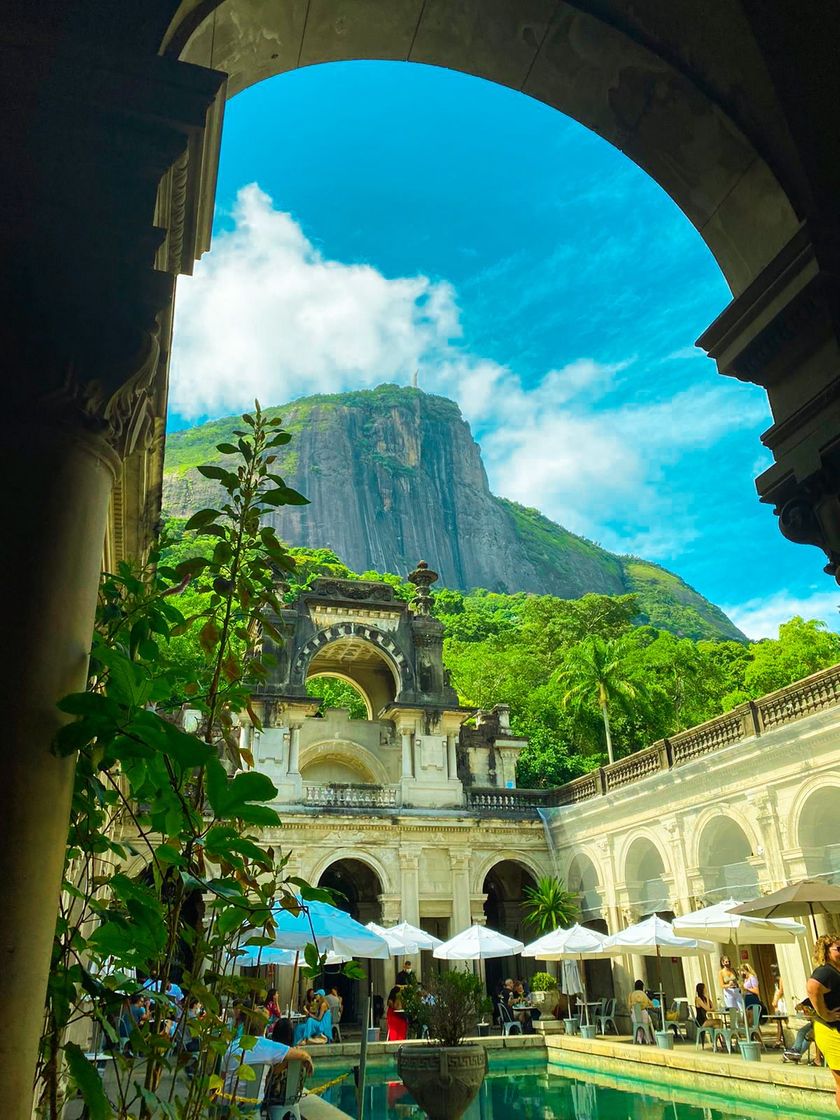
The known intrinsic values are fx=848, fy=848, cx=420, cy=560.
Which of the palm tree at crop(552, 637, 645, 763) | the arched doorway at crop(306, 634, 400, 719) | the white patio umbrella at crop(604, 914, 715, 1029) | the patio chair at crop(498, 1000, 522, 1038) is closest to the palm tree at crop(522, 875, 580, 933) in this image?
the patio chair at crop(498, 1000, 522, 1038)

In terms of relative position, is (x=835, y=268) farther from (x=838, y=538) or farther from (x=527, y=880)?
(x=527, y=880)

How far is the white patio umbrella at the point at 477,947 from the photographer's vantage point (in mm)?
20875

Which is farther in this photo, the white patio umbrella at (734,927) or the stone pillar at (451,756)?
the stone pillar at (451,756)

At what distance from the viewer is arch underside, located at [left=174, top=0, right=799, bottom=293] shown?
12.2ft

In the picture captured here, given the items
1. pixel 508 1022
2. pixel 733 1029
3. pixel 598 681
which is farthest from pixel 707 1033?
pixel 598 681

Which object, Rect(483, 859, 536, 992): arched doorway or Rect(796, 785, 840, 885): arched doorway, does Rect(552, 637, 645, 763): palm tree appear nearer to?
Rect(483, 859, 536, 992): arched doorway

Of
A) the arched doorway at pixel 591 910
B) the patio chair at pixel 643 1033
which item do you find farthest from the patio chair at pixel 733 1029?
the arched doorway at pixel 591 910

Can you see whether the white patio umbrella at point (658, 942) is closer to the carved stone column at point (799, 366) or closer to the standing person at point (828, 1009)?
the standing person at point (828, 1009)

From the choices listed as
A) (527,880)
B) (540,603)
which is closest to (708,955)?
(527,880)

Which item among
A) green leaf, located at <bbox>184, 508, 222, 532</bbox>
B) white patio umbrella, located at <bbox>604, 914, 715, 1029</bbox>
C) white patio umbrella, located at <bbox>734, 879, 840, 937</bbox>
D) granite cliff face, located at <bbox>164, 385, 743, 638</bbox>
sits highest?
granite cliff face, located at <bbox>164, 385, 743, 638</bbox>

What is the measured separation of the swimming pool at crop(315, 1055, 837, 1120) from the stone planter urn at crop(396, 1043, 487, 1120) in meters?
3.11

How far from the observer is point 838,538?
354 centimetres

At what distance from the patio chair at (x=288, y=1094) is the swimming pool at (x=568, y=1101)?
209 inches

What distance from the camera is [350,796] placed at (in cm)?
2725
